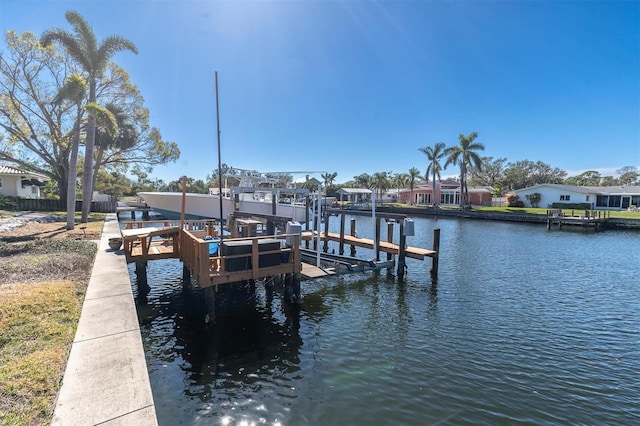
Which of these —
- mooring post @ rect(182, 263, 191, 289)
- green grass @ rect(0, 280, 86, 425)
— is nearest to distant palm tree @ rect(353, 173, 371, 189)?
mooring post @ rect(182, 263, 191, 289)

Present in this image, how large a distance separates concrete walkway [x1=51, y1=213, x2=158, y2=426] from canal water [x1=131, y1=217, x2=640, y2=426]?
1039 mm

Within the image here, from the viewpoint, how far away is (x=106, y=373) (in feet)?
12.6

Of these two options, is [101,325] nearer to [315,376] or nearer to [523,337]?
[315,376]

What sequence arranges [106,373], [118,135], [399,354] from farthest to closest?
[118,135]
[399,354]
[106,373]

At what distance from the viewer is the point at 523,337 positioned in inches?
289

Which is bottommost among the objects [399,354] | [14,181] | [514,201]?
[399,354]

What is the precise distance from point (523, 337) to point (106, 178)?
65.9 meters

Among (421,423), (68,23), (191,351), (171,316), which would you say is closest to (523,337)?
(421,423)

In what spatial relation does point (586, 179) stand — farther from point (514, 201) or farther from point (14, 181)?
point (14, 181)

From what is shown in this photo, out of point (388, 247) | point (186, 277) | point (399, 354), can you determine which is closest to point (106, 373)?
point (399, 354)

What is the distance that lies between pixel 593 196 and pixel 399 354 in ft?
183

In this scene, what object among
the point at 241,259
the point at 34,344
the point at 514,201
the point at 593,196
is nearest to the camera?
the point at 34,344


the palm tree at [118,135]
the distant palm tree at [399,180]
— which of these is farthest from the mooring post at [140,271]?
the distant palm tree at [399,180]

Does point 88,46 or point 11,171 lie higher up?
point 88,46
